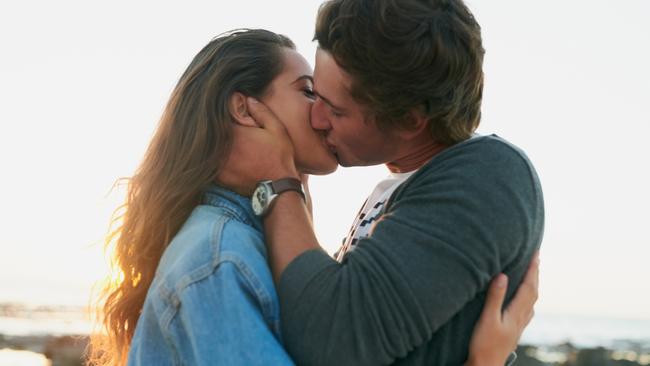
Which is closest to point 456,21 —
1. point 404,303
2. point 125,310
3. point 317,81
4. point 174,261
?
point 317,81

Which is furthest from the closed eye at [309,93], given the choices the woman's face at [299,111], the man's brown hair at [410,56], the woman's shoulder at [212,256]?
the woman's shoulder at [212,256]

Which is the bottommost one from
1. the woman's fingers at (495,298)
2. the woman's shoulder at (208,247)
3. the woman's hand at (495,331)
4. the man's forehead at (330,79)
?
the woman's hand at (495,331)

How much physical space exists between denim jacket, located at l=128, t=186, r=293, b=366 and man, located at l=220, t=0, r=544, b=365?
57mm

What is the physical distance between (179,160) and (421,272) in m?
0.78

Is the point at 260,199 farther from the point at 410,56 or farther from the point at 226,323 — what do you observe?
the point at 410,56

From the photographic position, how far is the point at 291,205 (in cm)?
255

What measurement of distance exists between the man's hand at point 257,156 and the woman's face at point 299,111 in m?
0.04

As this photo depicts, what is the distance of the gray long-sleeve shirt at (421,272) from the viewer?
2287 millimetres

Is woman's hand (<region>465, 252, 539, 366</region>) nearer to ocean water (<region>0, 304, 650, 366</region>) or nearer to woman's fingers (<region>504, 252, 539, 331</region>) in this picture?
woman's fingers (<region>504, 252, 539, 331</region>)

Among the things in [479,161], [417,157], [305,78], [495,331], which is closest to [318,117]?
[305,78]

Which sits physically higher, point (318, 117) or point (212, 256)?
point (318, 117)

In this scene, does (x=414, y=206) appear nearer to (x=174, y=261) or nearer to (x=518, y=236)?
(x=518, y=236)

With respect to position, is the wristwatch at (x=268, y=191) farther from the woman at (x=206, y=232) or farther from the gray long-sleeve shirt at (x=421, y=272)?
the gray long-sleeve shirt at (x=421, y=272)

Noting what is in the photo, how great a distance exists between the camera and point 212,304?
2.36m
